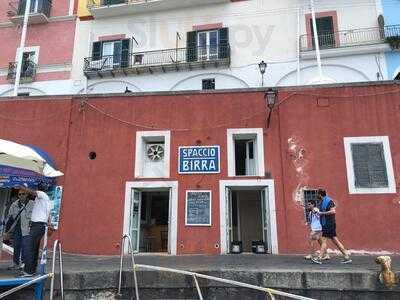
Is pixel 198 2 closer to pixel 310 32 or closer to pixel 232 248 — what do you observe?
pixel 310 32

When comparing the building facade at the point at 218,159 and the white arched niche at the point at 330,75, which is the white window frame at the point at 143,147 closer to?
the building facade at the point at 218,159

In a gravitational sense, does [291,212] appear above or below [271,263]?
above

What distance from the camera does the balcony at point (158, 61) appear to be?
862 inches

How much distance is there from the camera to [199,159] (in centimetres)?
1347

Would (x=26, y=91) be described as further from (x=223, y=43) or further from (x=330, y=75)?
(x=330, y=75)

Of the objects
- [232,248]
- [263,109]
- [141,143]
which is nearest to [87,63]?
[141,143]

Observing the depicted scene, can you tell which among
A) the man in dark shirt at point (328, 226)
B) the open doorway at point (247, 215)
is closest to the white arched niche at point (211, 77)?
the open doorway at point (247, 215)

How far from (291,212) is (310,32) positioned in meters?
12.2

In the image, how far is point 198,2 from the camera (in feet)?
76.0

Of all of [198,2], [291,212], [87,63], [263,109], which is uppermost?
[198,2]

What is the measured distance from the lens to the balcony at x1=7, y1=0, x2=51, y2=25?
2469cm

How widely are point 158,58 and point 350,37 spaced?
32.1 feet

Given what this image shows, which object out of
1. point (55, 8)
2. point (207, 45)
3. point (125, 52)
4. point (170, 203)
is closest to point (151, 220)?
point (170, 203)

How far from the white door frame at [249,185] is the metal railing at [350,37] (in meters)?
10.6
